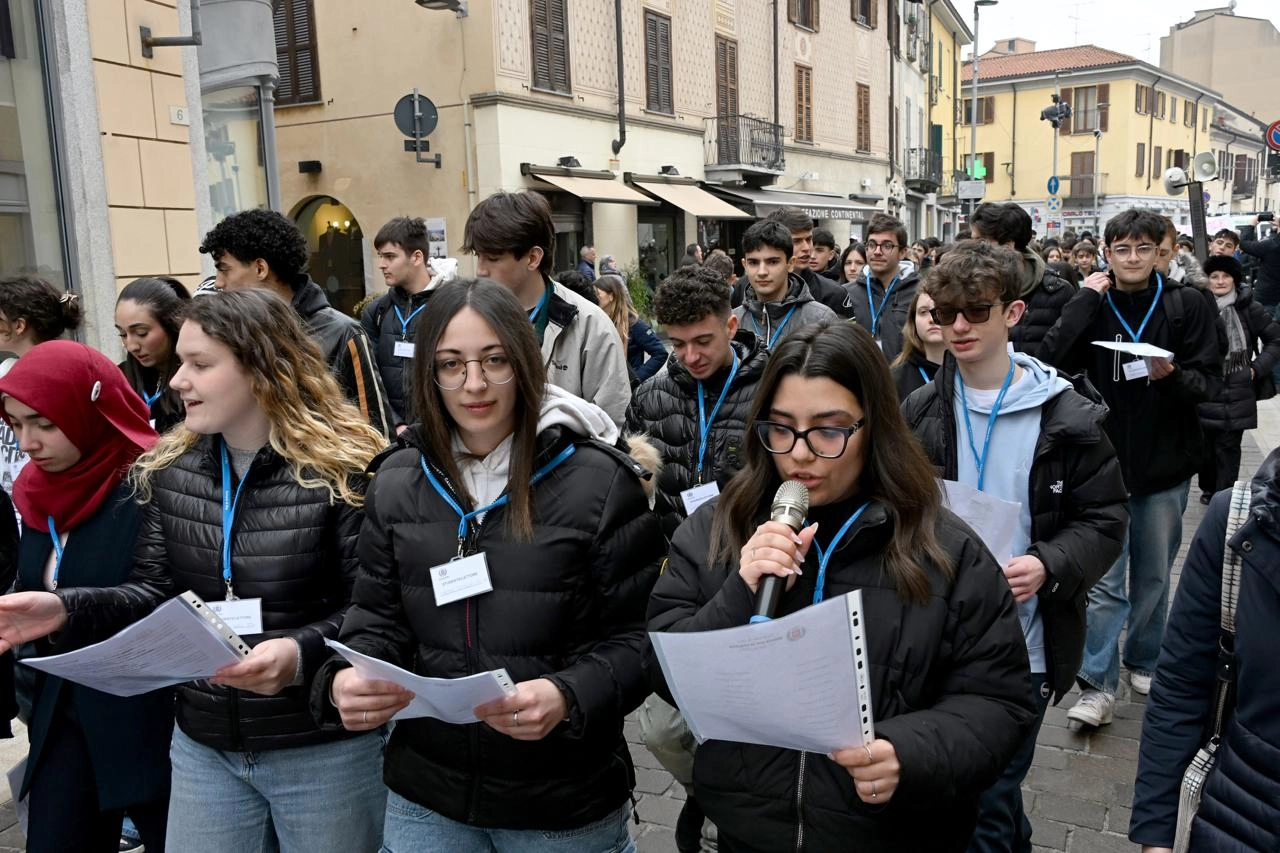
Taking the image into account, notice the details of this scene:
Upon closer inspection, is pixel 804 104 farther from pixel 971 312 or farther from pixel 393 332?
pixel 971 312

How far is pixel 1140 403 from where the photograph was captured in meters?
4.70

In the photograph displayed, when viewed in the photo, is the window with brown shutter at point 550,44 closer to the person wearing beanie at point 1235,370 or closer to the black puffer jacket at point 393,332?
the person wearing beanie at point 1235,370

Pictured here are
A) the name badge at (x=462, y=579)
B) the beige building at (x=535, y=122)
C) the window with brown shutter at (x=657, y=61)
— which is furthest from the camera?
the window with brown shutter at (x=657, y=61)

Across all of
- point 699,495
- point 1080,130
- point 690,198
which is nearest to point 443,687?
point 699,495

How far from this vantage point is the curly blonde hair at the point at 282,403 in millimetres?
2637

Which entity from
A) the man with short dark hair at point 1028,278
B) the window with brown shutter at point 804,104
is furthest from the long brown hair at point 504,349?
the window with brown shutter at point 804,104

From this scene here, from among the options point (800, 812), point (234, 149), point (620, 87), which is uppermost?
point (620, 87)

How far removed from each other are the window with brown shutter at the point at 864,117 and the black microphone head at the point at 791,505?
31.8 meters

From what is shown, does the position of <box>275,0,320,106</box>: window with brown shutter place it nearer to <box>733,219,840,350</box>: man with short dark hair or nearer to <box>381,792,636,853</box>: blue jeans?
<box>733,219,840,350</box>: man with short dark hair

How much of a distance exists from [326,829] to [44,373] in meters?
1.38

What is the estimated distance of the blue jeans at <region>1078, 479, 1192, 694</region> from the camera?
15.2 ft

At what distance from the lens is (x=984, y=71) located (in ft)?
200

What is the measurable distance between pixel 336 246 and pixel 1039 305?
15846 millimetres

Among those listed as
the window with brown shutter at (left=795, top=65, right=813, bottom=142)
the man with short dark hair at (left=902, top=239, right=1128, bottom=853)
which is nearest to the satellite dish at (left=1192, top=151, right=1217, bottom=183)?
the man with short dark hair at (left=902, top=239, right=1128, bottom=853)
